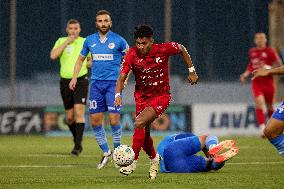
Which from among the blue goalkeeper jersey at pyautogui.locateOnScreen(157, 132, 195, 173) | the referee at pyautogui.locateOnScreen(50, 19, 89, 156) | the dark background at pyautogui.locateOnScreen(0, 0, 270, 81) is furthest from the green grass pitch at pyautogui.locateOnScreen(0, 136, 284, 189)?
the dark background at pyautogui.locateOnScreen(0, 0, 270, 81)

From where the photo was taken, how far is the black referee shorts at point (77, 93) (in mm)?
18125

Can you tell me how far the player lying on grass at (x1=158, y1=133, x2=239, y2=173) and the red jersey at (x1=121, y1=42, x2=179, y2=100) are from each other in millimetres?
855

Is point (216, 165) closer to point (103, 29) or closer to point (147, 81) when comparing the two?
point (147, 81)

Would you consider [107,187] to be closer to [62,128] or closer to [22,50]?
[62,128]

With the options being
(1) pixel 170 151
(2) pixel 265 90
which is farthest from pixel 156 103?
(2) pixel 265 90

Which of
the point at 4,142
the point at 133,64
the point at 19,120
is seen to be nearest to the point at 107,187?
the point at 133,64

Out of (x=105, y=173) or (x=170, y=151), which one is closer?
(x=170, y=151)

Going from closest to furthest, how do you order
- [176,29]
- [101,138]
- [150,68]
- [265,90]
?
[150,68] → [101,138] → [265,90] → [176,29]

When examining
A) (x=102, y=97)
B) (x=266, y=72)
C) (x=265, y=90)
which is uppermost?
(x=266, y=72)

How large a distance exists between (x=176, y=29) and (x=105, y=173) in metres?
20.0

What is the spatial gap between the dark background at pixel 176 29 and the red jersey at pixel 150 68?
1839 centimetres

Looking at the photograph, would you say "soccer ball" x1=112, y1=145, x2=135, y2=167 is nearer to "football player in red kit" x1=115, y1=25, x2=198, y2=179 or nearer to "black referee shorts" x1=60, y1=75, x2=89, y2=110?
"football player in red kit" x1=115, y1=25, x2=198, y2=179

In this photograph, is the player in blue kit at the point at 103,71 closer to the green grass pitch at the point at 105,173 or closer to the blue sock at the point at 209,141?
the green grass pitch at the point at 105,173

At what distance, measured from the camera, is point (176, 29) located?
3288cm
